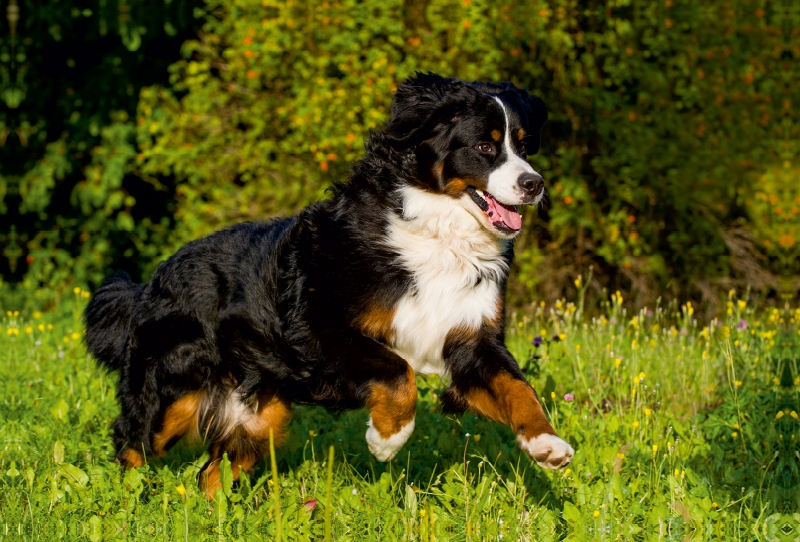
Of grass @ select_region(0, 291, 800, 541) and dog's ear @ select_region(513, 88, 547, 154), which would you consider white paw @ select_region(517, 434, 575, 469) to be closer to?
grass @ select_region(0, 291, 800, 541)

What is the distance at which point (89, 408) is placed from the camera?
178 inches

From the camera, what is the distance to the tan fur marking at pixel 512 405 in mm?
3100

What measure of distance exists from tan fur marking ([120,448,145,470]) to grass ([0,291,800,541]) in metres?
0.07

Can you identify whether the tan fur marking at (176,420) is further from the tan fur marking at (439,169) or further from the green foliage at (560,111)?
the green foliage at (560,111)

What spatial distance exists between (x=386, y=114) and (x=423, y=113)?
3.71 metres

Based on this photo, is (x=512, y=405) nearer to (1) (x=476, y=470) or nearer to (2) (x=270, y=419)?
(1) (x=476, y=470)

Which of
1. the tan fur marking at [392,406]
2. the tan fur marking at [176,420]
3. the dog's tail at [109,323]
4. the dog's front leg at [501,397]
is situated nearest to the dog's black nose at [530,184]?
the dog's front leg at [501,397]

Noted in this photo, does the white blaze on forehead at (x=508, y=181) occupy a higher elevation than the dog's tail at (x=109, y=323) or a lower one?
higher

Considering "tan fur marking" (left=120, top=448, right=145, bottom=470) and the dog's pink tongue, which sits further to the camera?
"tan fur marking" (left=120, top=448, right=145, bottom=470)

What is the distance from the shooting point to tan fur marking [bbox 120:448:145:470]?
3836mm

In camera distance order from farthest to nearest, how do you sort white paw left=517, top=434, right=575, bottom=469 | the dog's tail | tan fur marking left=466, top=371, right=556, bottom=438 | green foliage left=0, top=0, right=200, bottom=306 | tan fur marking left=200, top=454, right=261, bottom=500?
green foliage left=0, top=0, right=200, bottom=306, the dog's tail, tan fur marking left=200, top=454, right=261, bottom=500, tan fur marking left=466, top=371, right=556, bottom=438, white paw left=517, top=434, right=575, bottom=469

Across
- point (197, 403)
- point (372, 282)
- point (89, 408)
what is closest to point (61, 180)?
point (89, 408)

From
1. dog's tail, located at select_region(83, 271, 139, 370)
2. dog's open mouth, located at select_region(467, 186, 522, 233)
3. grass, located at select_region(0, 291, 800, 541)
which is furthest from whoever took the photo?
dog's tail, located at select_region(83, 271, 139, 370)

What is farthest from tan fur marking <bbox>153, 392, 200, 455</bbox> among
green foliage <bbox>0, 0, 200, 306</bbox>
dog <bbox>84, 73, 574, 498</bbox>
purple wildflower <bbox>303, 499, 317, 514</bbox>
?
green foliage <bbox>0, 0, 200, 306</bbox>
